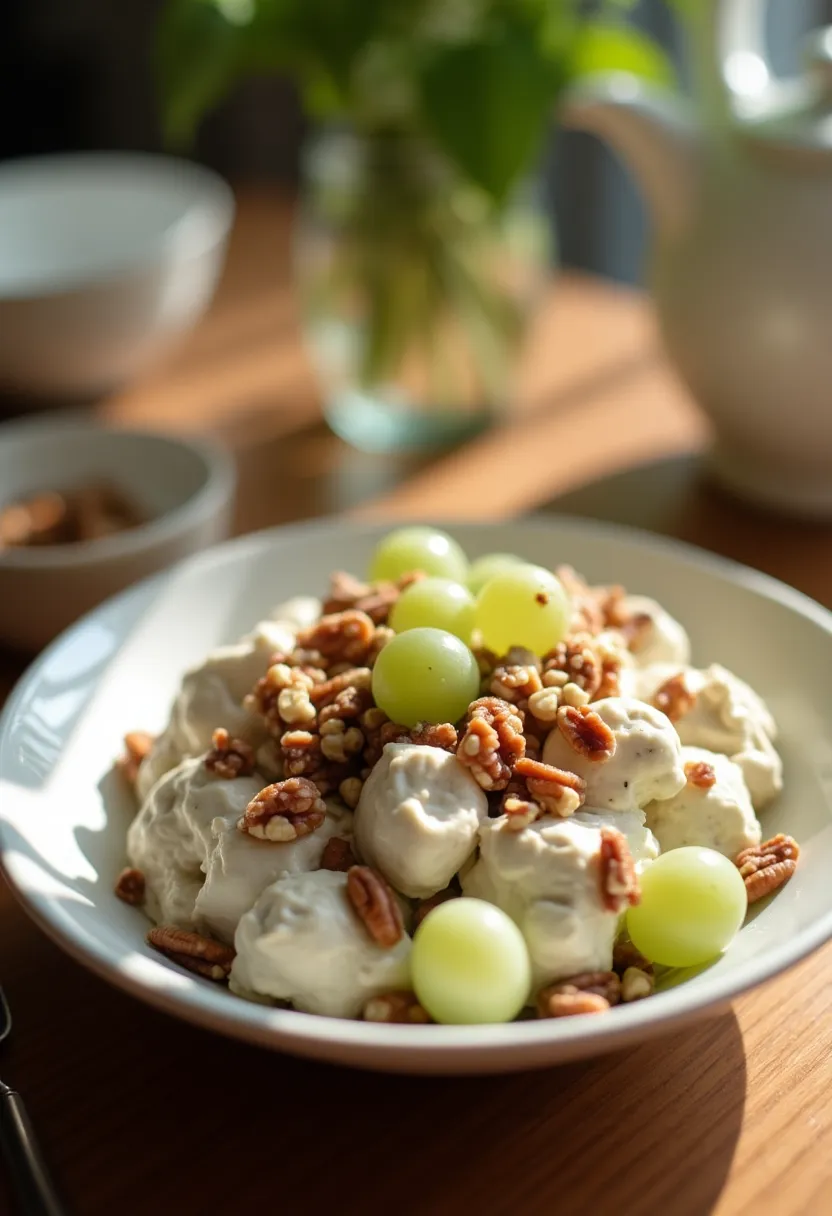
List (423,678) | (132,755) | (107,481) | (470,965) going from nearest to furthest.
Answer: (470,965) < (423,678) < (132,755) < (107,481)

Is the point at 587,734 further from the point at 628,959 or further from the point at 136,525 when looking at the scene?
the point at 136,525

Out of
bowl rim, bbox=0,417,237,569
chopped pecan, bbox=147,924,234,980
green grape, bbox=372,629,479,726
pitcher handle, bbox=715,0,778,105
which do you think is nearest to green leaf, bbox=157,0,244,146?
bowl rim, bbox=0,417,237,569

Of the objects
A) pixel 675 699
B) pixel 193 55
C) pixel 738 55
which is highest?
pixel 738 55

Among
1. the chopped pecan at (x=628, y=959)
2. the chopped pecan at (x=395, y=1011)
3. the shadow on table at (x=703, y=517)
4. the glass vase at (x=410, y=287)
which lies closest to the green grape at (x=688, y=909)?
the chopped pecan at (x=628, y=959)

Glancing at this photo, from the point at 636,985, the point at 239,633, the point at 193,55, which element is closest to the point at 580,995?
the point at 636,985

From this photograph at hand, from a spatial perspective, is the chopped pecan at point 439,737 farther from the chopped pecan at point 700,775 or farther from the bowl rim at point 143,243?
the bowl rim at point 143,243

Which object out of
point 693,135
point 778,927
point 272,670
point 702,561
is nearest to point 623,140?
point 693,135

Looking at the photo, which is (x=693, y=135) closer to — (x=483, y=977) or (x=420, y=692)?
(x=420, y=692)
